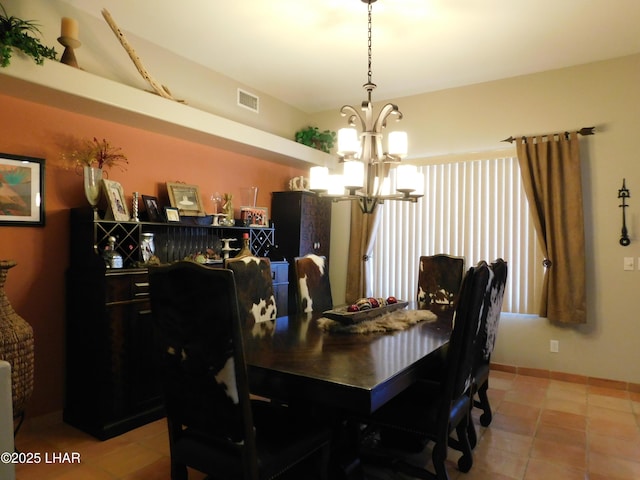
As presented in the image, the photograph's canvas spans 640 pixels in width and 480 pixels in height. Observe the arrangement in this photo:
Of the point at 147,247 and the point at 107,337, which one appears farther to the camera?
the point at 147,247

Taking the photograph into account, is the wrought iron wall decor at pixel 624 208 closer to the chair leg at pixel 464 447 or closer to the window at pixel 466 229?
the window at pixel 466 229

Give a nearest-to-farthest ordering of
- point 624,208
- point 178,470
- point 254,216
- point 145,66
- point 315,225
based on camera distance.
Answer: point 178,470, point 145,66, point 624,208, point 254,216, point 315,225

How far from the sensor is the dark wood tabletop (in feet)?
4.86

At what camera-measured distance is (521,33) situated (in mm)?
3227

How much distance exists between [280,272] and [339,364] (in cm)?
257

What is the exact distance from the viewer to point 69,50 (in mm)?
2760

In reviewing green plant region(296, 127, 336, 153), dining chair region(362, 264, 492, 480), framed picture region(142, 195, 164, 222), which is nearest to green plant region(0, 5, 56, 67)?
framed picture region(142, 195, 164, 222)

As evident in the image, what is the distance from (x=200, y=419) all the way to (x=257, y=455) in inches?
9.5

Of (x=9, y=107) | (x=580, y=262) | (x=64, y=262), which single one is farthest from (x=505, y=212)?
(x=9, y=107)

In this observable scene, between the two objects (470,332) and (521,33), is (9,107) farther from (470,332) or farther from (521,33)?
(521,33)

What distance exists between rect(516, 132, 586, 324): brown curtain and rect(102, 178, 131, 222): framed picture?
3.44m

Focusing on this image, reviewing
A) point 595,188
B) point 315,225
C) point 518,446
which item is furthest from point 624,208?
point 315,225

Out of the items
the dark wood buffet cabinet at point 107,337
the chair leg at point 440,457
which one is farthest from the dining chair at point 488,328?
the dark wood buffet cabinet at point 107,337

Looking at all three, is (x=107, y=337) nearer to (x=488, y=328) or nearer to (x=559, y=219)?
(x=488, y=328)
